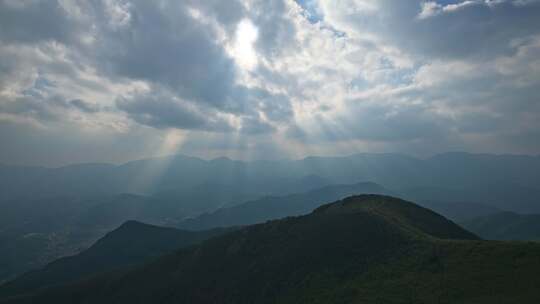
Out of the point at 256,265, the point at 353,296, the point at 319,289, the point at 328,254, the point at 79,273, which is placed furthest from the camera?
the point at 79,273

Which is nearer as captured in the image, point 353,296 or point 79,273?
point 353,296

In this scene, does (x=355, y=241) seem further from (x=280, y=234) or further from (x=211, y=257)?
(x=211, y=257)

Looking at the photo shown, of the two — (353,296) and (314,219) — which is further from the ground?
(314,219)

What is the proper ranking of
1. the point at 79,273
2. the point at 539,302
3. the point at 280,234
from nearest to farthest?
the point at 539,302, the point at 280,234, the point at 79,273

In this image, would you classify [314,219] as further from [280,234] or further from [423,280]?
[423,280]

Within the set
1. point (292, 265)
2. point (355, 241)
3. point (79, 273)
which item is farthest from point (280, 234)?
point (79, 273)

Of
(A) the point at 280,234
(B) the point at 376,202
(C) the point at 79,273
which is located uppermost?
(B) the point at 376,202
